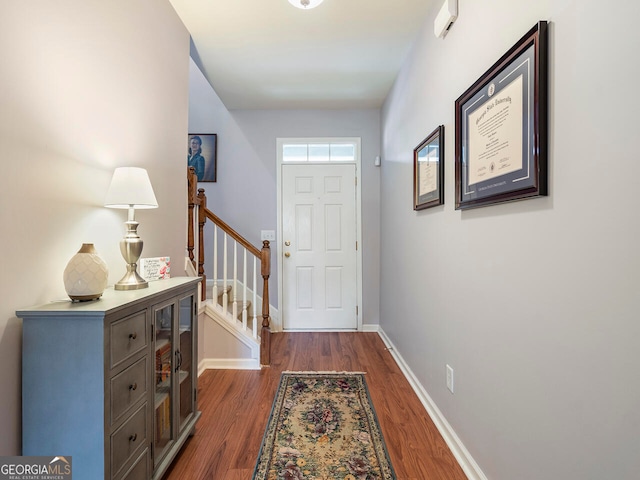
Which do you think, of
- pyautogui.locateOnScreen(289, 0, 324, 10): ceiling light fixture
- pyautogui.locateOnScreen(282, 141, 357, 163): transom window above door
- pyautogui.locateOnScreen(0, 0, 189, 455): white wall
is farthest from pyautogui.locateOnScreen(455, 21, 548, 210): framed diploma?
pyautogui.locateOnScreen(282, 141, 357, 163): transom window above door

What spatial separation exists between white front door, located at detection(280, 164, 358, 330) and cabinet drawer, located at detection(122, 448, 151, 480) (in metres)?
2.38

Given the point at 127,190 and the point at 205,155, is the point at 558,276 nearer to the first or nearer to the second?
the point at 127,190

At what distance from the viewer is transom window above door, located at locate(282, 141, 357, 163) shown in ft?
12.0

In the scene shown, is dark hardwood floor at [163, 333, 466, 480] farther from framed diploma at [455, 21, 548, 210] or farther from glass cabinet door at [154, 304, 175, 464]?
framed diploma at [455, 21, 548, 210]

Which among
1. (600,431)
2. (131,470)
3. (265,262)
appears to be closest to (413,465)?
(600,431)

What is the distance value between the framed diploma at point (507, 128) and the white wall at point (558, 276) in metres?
0.04

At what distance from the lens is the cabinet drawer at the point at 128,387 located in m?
1.06

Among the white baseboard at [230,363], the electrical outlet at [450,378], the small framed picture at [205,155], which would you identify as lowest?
the white baseboard at [230,363]

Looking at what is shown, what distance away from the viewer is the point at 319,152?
3.65 m

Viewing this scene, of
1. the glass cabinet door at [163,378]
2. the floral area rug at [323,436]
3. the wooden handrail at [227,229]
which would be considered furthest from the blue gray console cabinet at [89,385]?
the wooden handrail at [227,229]

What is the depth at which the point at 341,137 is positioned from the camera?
364 cm

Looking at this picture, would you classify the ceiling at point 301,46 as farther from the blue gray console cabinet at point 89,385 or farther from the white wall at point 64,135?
the blue gray console cabinet at point 89,385

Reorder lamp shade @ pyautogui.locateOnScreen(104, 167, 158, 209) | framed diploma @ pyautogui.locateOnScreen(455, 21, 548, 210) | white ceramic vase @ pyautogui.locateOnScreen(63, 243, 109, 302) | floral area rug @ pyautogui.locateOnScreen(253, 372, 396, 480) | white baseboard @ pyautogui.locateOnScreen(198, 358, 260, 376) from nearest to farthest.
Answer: framed diploma @ pyautogui.locateOnScreen(455, 21, 548, 210) → white ceramic vase @ pyautogui.locateOnScreen(63, 243, 109, 302) → lamp shade @ pyautogui.locateOnScreen(104, 167, 158, 209) → floral area rug @ pyautogui.locateOnScreen(253, 372, 396, 480) → white baseboard @ pyautogui.locateOnScreen(198, 358, 260, 376)

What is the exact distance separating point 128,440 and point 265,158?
3.04 meters
